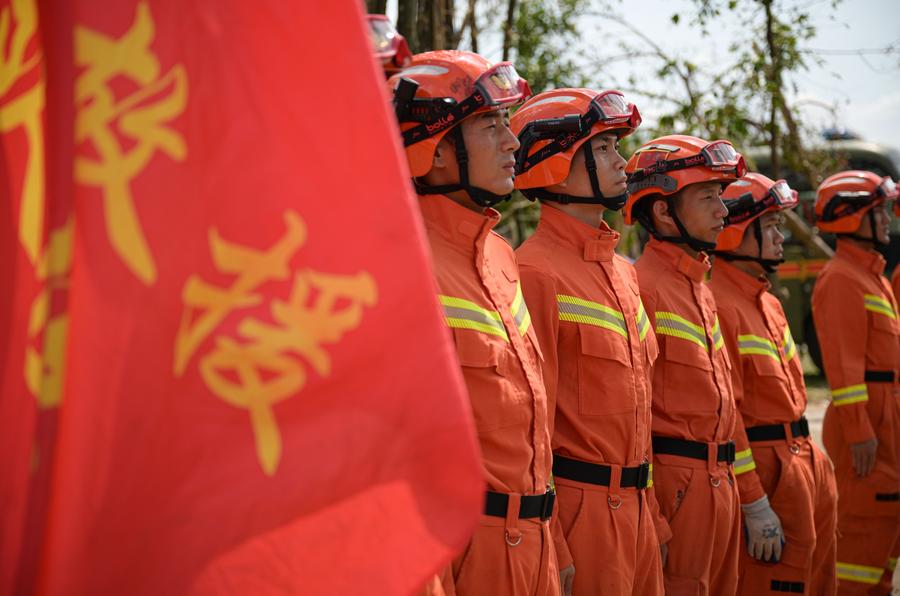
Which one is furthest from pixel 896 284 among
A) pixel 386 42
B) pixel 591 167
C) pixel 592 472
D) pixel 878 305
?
pixel 386 42

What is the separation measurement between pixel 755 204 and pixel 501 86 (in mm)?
2852

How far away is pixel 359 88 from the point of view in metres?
1.23

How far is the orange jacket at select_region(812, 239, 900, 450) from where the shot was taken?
6223 millimetres

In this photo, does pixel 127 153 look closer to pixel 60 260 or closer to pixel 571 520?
pixel 60 260

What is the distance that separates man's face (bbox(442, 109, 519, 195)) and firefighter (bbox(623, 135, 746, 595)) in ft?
5.08

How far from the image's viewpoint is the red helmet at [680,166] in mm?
4977

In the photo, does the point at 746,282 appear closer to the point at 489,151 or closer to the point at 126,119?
the point at 489,151

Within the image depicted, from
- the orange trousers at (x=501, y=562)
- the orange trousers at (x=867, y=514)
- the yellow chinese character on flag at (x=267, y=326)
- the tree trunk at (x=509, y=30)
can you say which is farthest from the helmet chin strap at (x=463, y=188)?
the tree trunk at (x=509, y=30)

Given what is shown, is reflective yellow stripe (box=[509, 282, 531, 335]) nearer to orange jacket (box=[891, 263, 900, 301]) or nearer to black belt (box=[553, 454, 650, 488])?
black belt (box=[553, 454, 650, 488])

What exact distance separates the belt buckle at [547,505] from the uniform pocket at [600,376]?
2.03 ft

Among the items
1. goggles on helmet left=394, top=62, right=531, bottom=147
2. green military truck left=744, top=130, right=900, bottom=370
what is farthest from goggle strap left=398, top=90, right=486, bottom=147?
green military truck left=744, top=130, right=900, bottom=370

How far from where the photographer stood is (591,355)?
149 inches

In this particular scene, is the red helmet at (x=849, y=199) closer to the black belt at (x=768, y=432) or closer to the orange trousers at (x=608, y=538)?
the black belt at (x=768, y=432)

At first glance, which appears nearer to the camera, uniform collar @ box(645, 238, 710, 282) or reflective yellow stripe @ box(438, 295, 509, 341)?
reflective yellow stripe @ box(438, 295, 509, 341)
